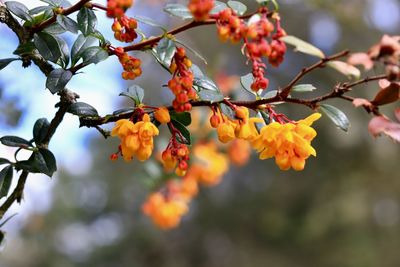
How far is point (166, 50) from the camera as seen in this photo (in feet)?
1.91

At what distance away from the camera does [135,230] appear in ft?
12.6

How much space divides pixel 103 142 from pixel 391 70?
361 centimetres

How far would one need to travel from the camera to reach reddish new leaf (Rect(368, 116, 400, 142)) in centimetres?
54

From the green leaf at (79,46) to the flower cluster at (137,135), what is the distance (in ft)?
0.31

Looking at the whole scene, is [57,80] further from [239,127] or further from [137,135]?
[239,127]

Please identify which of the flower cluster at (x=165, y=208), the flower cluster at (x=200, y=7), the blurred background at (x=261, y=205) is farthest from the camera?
→ the blurred background at (x=261, y=205)

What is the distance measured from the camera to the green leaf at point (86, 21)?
602mm

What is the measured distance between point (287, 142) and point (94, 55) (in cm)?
24

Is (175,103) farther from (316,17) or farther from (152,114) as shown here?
(316,17)

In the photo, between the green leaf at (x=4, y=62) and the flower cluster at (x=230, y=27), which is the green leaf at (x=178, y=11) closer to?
the flower cluster at (x=230, y=27)

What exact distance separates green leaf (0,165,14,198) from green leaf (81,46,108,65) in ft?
0.61

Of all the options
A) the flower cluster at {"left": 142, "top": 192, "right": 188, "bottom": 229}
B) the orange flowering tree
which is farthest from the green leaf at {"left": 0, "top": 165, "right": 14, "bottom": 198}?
the flower cluster at {"left": 142, "top": 192, "right": 188, "bottom": 229}

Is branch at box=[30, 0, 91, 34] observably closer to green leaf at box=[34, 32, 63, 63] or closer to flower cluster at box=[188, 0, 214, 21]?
green leaf at box=[34, 32, 63, 63]

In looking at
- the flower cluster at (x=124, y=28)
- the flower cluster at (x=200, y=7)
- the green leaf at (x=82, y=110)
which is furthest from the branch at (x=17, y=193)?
the flower cluster at (x=200, y=7)
